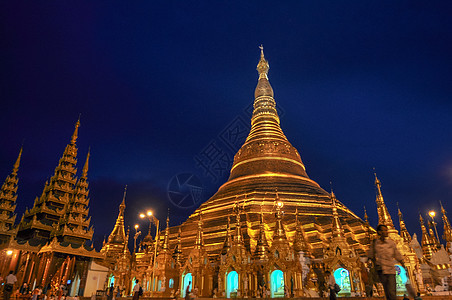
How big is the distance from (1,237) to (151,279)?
12.4 meters

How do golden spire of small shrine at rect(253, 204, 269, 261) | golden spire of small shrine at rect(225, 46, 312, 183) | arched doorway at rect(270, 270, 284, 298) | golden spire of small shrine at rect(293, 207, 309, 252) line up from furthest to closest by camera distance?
golden spire of small shrine at rect(225, 46, 312, 183) → golden spire of small shrine at rect(293, 207, 309, 252) → golden spire of small shrine at rect(253, 204, 269, 261) → arched doorway at rect(270, 270, 284, 298)

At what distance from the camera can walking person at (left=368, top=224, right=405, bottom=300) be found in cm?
530

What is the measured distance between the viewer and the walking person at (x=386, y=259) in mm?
5301

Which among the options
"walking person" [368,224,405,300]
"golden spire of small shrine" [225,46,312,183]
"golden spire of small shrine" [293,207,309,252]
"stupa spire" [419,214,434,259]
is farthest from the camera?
"golden spire of small shrine" [225,46,312,183]

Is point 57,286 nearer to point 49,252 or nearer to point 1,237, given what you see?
point 49,252

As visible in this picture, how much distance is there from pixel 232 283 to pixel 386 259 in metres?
17.9

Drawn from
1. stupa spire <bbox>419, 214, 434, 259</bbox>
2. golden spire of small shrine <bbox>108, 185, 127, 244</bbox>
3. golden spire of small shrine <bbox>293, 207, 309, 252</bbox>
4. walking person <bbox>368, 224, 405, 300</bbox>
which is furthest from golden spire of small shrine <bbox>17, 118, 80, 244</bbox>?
stupa spire <bbox>419, 214, 434, 259</bbox>

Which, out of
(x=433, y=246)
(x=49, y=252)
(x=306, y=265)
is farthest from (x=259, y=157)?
(x=49, y=252)

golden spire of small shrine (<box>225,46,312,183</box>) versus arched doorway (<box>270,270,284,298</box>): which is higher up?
golden spire of small shrine (<box>225,46,312,183</box>)

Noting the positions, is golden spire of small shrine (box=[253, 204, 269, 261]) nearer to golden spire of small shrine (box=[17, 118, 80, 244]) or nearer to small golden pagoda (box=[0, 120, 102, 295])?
small golden pagoda (box=[0, 120, 102, 295])

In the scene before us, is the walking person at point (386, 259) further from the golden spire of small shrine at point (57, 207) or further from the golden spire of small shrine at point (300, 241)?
the golden spire of small shrine at point (57, 207)

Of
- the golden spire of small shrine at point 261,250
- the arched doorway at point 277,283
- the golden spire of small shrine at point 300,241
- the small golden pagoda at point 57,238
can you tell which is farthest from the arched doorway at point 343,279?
the small golden pagoda at point 57,238

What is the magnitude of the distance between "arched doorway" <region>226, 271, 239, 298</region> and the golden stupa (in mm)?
2420

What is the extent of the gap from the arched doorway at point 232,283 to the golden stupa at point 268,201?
242 centimetres
